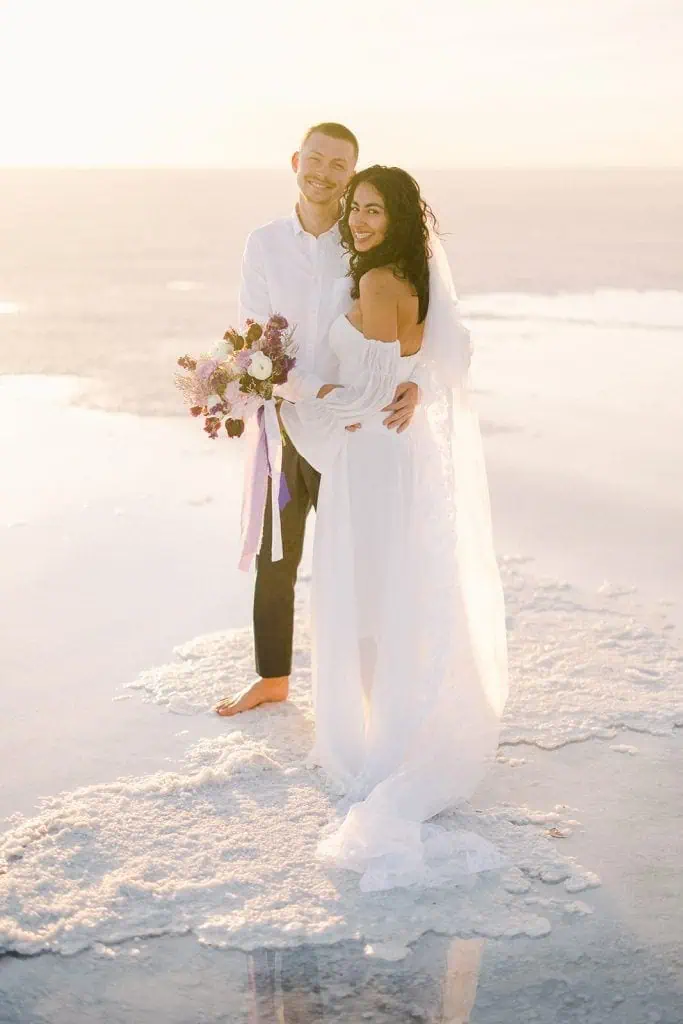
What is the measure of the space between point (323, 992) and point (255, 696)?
1.66 meters

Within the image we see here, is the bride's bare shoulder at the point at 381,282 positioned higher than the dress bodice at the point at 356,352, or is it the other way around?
the bride's bare shoulder at the point at 381,282

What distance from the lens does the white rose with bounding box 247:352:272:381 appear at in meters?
3.88

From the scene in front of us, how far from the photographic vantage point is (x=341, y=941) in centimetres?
319

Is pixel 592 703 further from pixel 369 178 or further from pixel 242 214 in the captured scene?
pixel 242 214

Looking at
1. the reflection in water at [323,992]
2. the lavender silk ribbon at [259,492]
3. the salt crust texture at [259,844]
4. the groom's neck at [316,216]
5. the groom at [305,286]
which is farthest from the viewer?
the lavender silk ribbon at [259,492]

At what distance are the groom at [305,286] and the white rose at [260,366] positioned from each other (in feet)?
0.41

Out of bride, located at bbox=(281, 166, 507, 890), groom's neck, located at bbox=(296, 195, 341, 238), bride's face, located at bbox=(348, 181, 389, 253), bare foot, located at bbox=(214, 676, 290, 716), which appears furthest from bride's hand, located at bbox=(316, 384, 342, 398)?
bare foot, located at bbox=(214, 676, 290, 716)

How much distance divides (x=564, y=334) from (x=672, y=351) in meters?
1.94

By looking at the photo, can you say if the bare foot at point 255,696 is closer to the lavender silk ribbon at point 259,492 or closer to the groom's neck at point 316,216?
the lavender silk ribbon at point 259,492

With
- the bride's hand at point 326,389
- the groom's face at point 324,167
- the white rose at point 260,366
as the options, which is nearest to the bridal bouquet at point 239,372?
the white rose at point 260,366

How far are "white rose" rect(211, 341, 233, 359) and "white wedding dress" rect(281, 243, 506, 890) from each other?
30cm

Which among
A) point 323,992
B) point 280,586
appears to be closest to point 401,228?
point 280,586

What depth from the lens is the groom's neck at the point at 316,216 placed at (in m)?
4.19

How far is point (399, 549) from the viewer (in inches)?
154
